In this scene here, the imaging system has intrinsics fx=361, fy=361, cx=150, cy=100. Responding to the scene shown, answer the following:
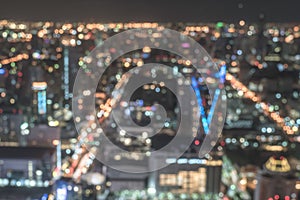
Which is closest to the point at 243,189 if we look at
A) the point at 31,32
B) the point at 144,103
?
the point at 144,103

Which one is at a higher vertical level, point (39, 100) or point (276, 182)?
point (39, 100)

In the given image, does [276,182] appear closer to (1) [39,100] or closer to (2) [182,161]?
(2) [182,161]

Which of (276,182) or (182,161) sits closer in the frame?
(182,161)

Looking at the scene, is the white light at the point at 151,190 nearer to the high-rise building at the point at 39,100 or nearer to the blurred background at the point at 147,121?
the blurred background at the point at 147,121

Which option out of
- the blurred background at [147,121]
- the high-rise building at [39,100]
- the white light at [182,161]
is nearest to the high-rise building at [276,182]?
the blurred background at [147,121]

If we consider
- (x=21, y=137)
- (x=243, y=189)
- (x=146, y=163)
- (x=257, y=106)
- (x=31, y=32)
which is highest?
(x=31, y=32)

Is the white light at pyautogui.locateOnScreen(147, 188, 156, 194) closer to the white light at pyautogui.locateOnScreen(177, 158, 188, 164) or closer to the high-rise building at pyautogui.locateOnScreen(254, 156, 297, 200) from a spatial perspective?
the white light at pyautogui.locateOnScreen(177, 158, 188, 164)

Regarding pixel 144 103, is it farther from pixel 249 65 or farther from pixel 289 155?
pixel 289 155

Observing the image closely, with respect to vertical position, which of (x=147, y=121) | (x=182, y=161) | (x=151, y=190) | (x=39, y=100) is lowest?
(x=151, y=190)

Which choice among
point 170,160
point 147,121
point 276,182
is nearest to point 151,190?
point 170,160
